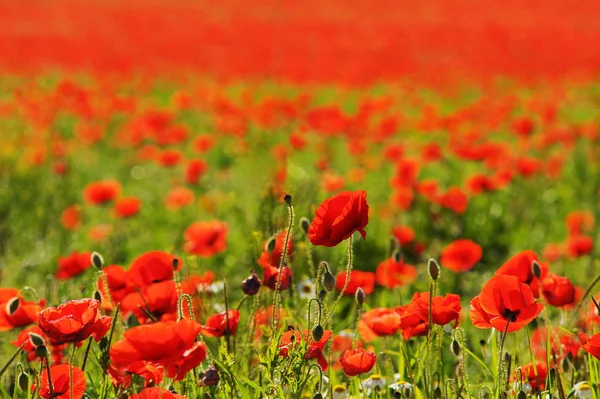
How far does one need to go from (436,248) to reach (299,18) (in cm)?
1218

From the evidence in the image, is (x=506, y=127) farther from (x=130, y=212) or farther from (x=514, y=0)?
(x=514, y=0)

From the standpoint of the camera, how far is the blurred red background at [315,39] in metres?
10.4

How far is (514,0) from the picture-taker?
56.2 ft

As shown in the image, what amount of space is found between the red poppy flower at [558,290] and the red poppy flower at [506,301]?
429 millimetres

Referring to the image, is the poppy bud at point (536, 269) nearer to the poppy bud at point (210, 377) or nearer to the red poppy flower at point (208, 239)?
the poppy bud at point (210, 377)

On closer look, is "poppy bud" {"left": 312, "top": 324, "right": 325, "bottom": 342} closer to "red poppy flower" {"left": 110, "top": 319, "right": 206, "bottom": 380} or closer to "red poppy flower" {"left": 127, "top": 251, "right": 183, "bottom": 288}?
"red poppy flower" {"left": 110, "top": 319, "right": 206, "bottom": 380}

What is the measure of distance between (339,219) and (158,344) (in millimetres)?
370

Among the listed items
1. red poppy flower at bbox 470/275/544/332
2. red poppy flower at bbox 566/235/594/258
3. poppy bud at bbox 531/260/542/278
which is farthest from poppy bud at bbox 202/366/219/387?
red poppy flower at bbox 566/235/594/258

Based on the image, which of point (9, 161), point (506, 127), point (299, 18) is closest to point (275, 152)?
point (9, 161)

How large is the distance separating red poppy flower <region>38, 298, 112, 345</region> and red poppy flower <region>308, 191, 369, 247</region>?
389mm

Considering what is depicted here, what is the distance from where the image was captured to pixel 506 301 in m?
1.43

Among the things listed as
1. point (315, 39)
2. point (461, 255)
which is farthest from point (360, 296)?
point (315, 39)

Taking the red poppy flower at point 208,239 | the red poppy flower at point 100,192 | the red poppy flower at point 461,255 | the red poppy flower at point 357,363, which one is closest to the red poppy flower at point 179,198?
the red poppy flower at point 100,192

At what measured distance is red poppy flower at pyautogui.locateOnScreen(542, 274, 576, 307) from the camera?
1.84 metres
